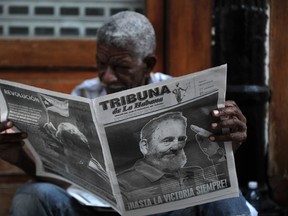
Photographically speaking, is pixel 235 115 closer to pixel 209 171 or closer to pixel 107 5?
pixel 209 171

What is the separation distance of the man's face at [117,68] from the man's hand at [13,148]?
338mm

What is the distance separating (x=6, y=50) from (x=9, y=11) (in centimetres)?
16

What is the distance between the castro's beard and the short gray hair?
1.71 ft

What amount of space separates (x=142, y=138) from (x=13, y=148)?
1.60 feet

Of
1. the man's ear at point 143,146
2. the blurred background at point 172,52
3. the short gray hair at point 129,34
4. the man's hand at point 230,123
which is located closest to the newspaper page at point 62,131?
the man's ear at point 143,146

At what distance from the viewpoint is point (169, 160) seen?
147 cm

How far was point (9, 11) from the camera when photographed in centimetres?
234

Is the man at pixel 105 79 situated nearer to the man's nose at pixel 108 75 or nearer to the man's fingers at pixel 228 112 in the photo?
the man's nose at pixel 108 75

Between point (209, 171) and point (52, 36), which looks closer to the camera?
point (209, 171)

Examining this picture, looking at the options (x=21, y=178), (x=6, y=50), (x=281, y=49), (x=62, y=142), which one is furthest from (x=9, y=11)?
(x=281, y=49)

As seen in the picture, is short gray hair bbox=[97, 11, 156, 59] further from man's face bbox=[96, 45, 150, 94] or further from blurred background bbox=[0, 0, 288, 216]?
blurred background bbox=[0, 0, 288, 216]

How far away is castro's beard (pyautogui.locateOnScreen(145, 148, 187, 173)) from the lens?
1.46 m

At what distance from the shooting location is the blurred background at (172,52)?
7.42ft

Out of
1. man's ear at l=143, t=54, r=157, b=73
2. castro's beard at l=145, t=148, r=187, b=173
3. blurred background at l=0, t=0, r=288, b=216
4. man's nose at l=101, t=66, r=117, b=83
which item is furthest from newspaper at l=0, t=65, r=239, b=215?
blurred background at l=0, t=0, r=288, b=216
